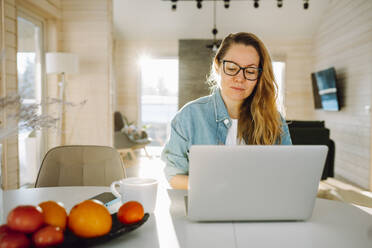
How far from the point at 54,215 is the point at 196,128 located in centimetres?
86

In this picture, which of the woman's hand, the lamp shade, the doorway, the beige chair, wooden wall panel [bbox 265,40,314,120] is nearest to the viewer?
the woman's hand

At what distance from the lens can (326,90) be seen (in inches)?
212

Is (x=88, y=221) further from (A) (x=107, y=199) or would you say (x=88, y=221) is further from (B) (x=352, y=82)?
(B) (x=352, y=82)

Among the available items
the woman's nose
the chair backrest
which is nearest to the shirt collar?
the woman's nose

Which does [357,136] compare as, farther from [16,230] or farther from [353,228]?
[16,230]

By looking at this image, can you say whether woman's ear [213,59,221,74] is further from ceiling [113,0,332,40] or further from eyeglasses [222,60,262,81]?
ceiling [113,0,332,40]

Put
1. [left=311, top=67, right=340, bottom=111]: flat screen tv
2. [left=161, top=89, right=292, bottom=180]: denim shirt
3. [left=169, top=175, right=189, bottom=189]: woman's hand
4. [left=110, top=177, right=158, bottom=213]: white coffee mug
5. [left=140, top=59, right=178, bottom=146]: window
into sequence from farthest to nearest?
[left=140, top=59, right=178, bottom=146]: window
[left=311, top=67, right=340, bottom=111]: flat screen tv
[left=161, top=89, right=292, bottom=180]: denim shirt
[left=169, top=175, right=189, bottom=189]: woman's hand
[left=110, top=177, right=158, bottom=213]: white coffee mug

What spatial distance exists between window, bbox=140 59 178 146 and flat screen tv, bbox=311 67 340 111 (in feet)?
9.80

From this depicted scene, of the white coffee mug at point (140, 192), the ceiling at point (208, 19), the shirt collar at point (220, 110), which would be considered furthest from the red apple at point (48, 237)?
the ceiling at point (208, 19)

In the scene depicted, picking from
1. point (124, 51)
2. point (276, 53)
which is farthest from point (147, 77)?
point (276, 53)

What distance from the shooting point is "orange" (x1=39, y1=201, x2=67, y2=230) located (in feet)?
2.29

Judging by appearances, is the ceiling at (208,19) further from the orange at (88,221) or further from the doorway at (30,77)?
the orange at (88,221)

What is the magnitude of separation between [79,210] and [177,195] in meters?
0.54

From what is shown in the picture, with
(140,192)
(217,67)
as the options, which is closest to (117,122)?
(217,67)
